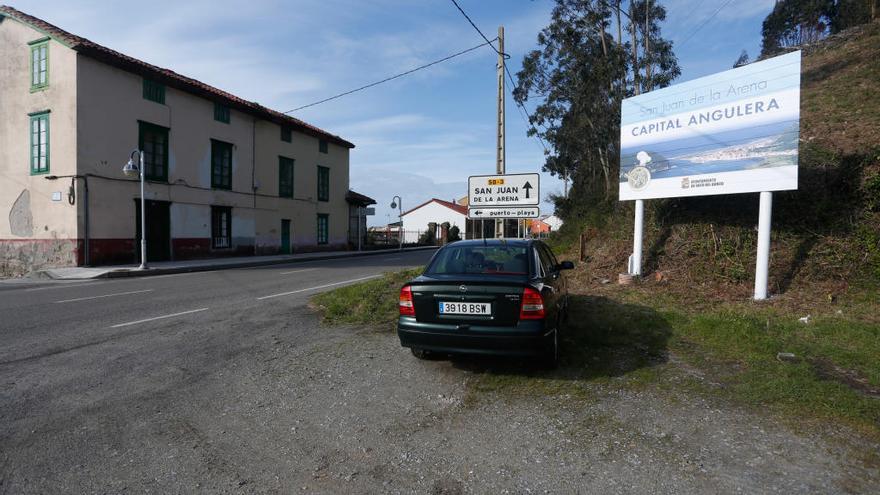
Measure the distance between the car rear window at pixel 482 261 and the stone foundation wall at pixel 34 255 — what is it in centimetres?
1625

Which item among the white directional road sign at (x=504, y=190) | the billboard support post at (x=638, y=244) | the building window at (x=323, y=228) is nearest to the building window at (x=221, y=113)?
the building window at (x=323, y=228)

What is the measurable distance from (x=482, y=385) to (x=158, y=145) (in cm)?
1969

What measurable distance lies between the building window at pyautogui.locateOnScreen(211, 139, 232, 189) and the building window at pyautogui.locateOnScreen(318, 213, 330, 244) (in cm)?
718

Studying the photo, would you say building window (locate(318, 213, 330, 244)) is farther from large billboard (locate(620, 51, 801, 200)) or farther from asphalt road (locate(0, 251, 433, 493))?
large billboard (locate(620, 51, 801, 200))

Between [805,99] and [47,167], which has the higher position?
[805,99]

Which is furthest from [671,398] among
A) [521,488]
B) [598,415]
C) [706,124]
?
[706,124]

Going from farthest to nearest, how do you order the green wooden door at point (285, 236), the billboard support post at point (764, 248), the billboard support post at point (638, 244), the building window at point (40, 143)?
the green wooden door at point (285, 236) < the building window at point (40, 143) < the billboard support post at point (638, 244) < the billboard support post at point (764, 248)

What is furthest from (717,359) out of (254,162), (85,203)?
(254,162)

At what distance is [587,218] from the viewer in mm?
16172

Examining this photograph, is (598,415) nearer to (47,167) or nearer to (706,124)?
(706,124)

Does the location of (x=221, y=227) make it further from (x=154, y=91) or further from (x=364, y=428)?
(x=364, y=428)

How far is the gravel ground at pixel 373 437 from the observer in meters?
2.86

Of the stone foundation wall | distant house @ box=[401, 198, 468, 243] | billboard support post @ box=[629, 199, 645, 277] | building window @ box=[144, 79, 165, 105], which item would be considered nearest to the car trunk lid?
billboard support post @ box=[629, 199, 645, 277]

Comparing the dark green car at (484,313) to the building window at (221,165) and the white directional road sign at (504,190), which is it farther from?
the building window at (221,165)
